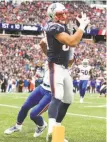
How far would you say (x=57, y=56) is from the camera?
18.0 feet

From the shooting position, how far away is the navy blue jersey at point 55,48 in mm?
5219

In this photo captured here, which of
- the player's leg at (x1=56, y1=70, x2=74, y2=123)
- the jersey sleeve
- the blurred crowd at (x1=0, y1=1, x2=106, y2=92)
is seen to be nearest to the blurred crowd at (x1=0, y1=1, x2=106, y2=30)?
the blurred crowd at (x1=0, y1=1, x2=106, y2=92)

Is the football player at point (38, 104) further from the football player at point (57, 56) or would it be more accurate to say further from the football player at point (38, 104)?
the football player at point (57, 56)

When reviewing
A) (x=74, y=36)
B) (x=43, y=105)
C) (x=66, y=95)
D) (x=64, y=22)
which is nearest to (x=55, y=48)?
(x=64, y=22)

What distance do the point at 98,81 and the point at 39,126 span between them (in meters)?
24.7

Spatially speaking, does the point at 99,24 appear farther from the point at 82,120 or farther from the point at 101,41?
the point at 82,120

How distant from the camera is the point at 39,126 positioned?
6434 mm

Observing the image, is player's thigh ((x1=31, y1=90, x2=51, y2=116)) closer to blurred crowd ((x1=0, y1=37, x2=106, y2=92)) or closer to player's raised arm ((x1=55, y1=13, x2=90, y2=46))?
player's raised arm ((x1=55, y1=13, x2=90, y2=46))

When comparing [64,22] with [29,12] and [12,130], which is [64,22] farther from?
[29,12]

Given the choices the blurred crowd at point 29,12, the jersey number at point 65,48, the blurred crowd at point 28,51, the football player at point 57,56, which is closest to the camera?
the football player at point 57,56

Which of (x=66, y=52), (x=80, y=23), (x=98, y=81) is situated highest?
(x=80, y=23)

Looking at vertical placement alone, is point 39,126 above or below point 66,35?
below

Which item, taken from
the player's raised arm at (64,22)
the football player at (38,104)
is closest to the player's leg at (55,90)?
the player's raised arm at (64,22)

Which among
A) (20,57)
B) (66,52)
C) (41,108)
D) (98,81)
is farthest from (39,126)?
(20,57)
